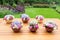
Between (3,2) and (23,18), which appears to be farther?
(3,2)

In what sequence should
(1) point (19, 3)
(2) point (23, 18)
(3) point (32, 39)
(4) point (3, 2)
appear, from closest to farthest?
(3) point (32, 39) < (2) point (23, 18) < (4) point (3, 2) < (1) point (19, 3)

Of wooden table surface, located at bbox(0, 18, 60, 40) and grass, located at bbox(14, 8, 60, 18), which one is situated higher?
grass, located at bbox(14, 8, 60, 18)

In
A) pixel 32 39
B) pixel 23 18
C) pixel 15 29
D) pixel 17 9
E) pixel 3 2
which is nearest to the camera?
pixel 32 39

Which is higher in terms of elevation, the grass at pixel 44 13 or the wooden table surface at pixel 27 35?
the grass at pixel 44 13

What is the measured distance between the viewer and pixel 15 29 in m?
1.31

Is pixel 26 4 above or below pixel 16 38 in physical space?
above

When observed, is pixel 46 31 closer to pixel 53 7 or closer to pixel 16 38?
pixel 16 38

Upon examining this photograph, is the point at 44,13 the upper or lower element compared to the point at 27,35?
upper

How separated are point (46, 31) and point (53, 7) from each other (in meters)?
4.90

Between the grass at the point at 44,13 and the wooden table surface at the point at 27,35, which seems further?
the grass at the point at 44,13

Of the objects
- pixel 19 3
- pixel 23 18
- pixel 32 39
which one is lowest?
pixel 32 39

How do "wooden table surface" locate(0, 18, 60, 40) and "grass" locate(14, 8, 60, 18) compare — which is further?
"grass" locate(14, 8, 60, 18)

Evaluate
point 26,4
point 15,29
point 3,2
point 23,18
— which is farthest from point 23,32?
point 26,4

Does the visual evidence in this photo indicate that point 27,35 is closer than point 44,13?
Yes
